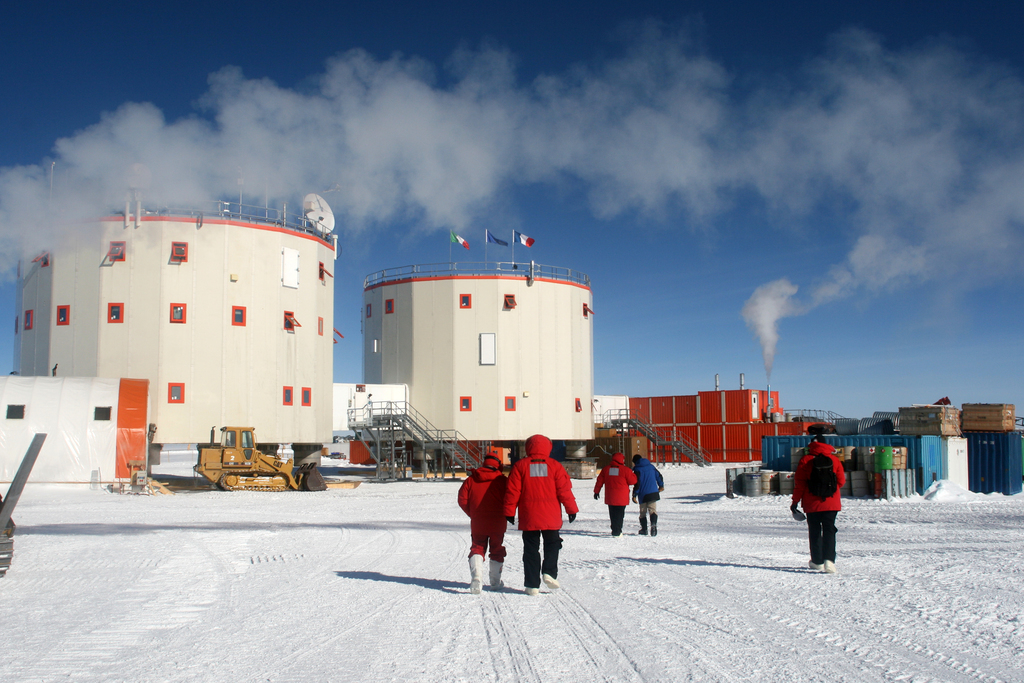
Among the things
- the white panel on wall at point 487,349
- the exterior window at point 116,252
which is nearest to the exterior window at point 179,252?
the exterior window at point 116,252

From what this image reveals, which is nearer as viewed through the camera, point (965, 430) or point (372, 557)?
point (372, 557)

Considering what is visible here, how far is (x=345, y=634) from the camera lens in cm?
593

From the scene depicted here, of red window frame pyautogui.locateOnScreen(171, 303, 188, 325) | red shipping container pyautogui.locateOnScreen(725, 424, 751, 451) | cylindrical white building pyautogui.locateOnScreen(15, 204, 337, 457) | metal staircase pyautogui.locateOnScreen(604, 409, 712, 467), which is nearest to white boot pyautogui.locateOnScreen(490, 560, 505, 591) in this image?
cylindrical white building pyautogui.locateOnScreen(15, 204, 337, 457)

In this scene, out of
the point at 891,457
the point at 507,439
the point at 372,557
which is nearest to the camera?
the point at 372,557

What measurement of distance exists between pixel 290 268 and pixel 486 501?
2308 cm

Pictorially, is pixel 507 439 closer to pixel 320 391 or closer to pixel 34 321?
pixel 320 391

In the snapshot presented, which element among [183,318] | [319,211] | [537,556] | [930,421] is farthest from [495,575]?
[319,211]

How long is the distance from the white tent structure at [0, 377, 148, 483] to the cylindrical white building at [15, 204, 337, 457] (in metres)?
1.50

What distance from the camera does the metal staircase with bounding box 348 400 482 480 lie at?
102 ft

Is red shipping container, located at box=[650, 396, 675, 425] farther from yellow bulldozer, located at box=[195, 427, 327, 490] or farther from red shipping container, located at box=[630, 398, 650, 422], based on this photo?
yellow bulldozer, located at box=[195, 427, 327, 490]

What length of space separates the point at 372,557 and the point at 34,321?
2442cm

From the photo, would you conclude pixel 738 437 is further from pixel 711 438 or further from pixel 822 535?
pixel 822 535

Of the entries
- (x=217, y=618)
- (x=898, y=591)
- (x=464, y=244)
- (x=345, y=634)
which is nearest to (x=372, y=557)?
(x=217, y=618)

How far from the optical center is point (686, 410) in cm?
5159
